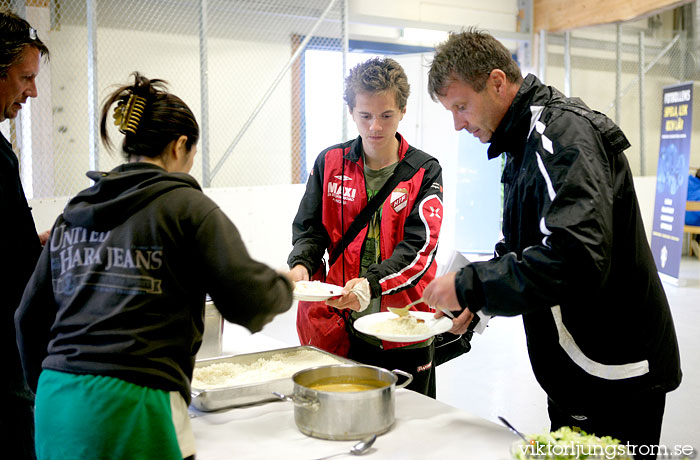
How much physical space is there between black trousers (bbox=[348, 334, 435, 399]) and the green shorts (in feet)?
3.23

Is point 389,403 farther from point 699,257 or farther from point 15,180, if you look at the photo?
point 699,257

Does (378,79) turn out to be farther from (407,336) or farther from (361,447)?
(361,447)

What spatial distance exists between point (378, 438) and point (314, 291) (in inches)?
20.2

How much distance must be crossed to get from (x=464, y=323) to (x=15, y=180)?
1.28 meters

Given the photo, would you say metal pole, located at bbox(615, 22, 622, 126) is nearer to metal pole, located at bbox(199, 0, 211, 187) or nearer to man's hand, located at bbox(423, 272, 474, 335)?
metal pole, located at bbox(199, 0, 211, 187)

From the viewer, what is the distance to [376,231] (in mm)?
2184

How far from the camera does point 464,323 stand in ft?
Answer: 6.04

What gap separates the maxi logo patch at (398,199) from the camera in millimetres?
2160

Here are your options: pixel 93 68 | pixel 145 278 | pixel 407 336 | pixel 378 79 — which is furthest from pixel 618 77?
pixel 145 278

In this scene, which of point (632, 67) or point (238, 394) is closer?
point (238, 394)

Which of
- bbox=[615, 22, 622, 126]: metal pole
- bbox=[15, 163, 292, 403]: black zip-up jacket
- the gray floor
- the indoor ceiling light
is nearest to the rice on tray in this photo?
bbox=[15, 163, 292, 403]: black zip-up jacket

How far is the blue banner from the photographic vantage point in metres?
6.93

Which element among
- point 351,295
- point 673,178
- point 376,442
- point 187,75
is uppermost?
point 187,75

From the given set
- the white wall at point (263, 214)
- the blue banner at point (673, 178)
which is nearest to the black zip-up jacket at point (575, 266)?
the white wall at point (263, 214)
